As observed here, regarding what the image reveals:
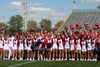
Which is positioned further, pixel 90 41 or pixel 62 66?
pixel 90 41

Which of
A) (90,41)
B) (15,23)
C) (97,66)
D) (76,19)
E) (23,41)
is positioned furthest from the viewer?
(15,23)

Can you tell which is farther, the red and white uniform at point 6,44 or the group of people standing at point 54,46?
the red and white uniform at point 6,44

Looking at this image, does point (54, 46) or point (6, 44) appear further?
point (6, 44)

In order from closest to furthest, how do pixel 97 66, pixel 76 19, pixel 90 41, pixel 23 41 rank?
pixel 97 66 < pixel 90 41 < pixel 23 41 < pixel 76 19

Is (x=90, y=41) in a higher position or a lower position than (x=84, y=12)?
lower

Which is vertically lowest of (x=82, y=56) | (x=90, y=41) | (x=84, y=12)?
(x=82, y=56)

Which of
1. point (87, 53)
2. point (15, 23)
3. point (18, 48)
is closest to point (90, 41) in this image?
point (87, 53)

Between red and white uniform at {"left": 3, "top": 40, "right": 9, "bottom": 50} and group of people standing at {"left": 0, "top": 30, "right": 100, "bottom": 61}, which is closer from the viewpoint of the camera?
group of people standing at {"left": 0, "top": 30, "right": 100, "bottom": 61}

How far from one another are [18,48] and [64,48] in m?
2.75

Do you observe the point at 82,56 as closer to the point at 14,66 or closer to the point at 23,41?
the point at 23,41

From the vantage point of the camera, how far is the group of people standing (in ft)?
41.6

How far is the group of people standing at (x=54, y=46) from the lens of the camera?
1269 cm

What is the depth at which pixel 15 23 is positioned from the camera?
3504 inches

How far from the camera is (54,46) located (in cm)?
1309
